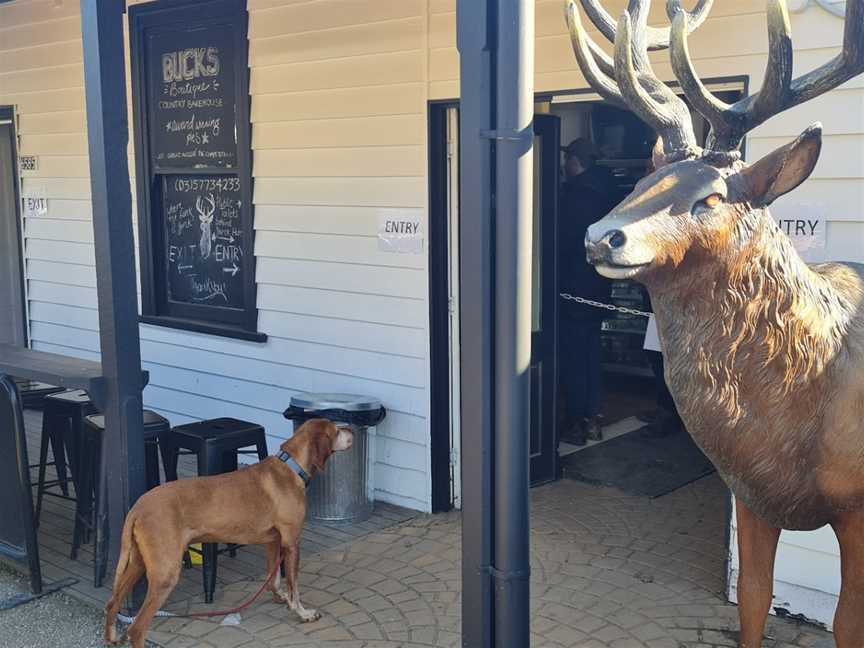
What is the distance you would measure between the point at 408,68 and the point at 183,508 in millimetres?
2931

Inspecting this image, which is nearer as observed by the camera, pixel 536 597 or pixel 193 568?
pixel 536 597

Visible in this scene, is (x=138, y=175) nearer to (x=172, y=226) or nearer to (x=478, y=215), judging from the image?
(x=172, y=226)

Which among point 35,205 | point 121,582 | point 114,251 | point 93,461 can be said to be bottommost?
point 121,582

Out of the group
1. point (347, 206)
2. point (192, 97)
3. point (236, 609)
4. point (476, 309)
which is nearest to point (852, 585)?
point (476, 309)

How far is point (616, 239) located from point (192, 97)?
536 centimetres

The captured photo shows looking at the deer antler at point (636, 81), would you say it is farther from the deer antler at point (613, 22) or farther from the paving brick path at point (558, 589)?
the paving brick path at point (558, 589)

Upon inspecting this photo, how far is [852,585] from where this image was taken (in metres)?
2.93

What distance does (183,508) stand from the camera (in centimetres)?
435

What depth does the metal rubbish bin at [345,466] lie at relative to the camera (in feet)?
19.0

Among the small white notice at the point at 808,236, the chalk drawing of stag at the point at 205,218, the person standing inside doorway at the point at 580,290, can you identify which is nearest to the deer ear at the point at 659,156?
the small white notice at the point at 808,236

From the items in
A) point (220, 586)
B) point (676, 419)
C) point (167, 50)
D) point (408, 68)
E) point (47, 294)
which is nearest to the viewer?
point (220, 586)

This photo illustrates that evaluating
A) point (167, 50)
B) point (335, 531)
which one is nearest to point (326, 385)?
point (335, 531)

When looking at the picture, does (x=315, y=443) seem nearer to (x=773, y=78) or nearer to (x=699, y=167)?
(x=699, y=167)

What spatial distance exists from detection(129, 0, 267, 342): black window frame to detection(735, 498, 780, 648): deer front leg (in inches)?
172
